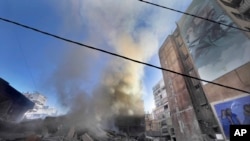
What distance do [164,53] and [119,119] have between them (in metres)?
19.1

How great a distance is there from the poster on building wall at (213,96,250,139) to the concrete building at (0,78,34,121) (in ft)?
93.8

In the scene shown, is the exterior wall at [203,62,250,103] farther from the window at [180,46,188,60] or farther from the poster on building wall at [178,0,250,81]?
the window at [180,46,188,60]

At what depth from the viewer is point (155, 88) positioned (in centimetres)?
7244

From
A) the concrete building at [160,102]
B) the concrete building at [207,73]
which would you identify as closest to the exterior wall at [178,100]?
the concrete building at [207,73]

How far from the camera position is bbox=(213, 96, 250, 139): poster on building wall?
54.0ft

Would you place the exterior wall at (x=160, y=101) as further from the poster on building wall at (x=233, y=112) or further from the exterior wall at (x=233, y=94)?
the poster on building wall at (x=233, y=112)

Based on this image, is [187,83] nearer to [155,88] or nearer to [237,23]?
[237,23]

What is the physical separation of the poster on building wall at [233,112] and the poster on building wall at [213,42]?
3.75 m

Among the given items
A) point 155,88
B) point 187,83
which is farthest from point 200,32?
point 155,88

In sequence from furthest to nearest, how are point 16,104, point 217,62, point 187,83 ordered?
1. point 187,83
2. point 16,104
3. point 217,62

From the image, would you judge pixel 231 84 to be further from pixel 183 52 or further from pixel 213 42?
pixel 183 52

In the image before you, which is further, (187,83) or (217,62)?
(187,83)

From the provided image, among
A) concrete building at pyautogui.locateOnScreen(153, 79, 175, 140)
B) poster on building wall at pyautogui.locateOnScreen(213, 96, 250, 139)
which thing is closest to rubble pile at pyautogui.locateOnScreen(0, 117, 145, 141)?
poster on building wall at pyautogui.locateOnScreen(213, 96, 250, 139)

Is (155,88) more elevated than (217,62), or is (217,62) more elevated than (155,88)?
(155,88)
